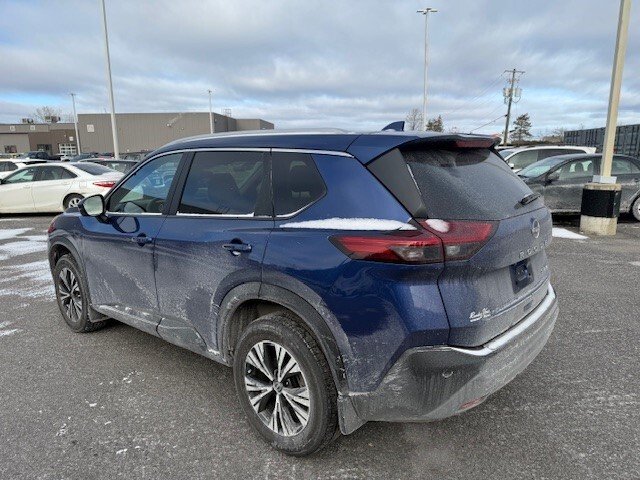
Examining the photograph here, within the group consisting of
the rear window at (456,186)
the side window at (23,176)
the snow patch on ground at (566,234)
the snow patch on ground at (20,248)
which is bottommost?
the snow patch on ground at (20,248)

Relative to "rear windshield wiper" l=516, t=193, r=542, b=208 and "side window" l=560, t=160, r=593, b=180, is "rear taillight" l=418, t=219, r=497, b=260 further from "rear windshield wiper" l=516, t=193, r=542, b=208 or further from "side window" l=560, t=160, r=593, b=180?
"side window" l=560, t=160, r=593, b=180

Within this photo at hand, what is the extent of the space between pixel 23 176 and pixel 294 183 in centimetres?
1313

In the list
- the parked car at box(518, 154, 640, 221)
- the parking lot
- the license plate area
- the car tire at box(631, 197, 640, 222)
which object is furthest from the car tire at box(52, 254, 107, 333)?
the car tire at box(631, 197, 640, 222)

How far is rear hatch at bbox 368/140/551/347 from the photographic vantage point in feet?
7.32

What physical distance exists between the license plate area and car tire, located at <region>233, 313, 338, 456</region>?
111 cm

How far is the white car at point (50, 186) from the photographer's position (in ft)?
40.9

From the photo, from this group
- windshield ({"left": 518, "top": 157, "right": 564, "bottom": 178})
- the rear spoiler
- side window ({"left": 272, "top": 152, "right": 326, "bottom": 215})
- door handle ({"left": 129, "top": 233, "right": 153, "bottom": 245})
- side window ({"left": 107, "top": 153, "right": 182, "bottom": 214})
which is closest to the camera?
the rear spoiler

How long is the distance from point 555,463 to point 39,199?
13.6m

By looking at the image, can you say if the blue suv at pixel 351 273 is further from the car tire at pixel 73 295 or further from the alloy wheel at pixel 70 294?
the alloy wheel at pixel 70 294

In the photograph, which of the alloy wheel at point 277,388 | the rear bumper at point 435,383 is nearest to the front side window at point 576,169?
the rear bumper at point 435,383

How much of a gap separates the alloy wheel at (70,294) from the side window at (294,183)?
8.72 ft

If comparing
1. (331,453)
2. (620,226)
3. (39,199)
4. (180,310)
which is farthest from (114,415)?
(39,199)

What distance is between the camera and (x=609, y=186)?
912cm

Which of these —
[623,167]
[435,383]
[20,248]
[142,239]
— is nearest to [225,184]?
[142,239]
